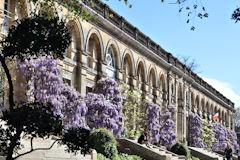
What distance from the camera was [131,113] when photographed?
104 ft

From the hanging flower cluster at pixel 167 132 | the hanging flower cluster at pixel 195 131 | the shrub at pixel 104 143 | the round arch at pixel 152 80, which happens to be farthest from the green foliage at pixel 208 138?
the shrub at pixel 104 143

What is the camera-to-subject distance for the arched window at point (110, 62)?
32.8 meters

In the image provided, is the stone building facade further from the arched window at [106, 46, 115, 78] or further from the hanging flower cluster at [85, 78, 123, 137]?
the hanging flower cluster at [85, 78, 123, 137]

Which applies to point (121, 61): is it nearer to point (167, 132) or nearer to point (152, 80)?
point (167, 132)

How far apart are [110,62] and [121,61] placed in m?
1.07

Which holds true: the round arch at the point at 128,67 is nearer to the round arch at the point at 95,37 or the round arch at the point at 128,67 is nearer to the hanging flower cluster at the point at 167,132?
the hanging flower cluster at the point at 167,132

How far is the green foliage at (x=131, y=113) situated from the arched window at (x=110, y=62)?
152 cm

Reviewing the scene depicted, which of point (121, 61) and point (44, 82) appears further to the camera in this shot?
point (121, 61)

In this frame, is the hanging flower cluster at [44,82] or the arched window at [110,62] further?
the arched window at [110,62]

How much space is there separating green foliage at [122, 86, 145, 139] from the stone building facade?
65.7 inches

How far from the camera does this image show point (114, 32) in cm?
3281

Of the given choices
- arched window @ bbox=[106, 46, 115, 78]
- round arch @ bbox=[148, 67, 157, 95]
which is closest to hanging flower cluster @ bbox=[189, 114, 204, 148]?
round arch @ bbox=[148, 67, 157, 95]

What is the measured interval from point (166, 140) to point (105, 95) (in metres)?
11.4

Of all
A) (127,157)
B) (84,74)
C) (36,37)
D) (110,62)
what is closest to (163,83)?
(110,62)
